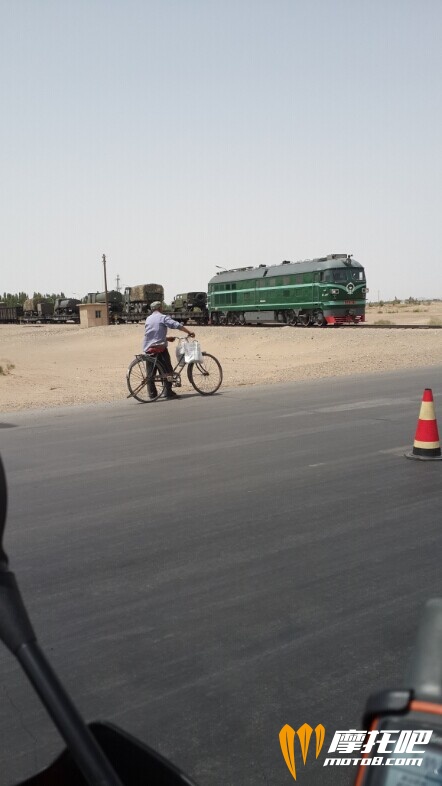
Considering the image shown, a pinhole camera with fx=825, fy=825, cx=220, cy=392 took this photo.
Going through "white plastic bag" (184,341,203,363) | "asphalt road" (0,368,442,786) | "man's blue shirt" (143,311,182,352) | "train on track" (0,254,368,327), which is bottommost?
"asphalt road" (0,368,442,786)

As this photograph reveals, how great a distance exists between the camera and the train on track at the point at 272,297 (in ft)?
133

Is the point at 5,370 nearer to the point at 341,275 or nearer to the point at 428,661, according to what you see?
the point at 341,275

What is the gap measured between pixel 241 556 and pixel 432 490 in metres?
2.48

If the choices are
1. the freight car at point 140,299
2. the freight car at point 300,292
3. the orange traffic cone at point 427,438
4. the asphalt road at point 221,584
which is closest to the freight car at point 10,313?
the freight car at point 140,299

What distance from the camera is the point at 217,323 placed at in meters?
55.0

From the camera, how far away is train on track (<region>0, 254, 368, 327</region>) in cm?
4050

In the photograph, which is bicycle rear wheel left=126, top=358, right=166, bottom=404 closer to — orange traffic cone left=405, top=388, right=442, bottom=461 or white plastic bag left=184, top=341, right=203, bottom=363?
white plastic bag left=184, top=341, right=203, bottom=363

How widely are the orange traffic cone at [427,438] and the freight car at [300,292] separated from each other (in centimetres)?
3197

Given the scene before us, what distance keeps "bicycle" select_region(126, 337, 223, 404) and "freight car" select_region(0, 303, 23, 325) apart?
69005 mm

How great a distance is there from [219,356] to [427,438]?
27795 mm

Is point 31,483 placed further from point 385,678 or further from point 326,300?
point 326,300

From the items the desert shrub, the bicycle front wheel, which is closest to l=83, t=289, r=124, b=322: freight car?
the desert shrub

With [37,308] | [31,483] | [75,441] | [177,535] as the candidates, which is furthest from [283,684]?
[37,308]
